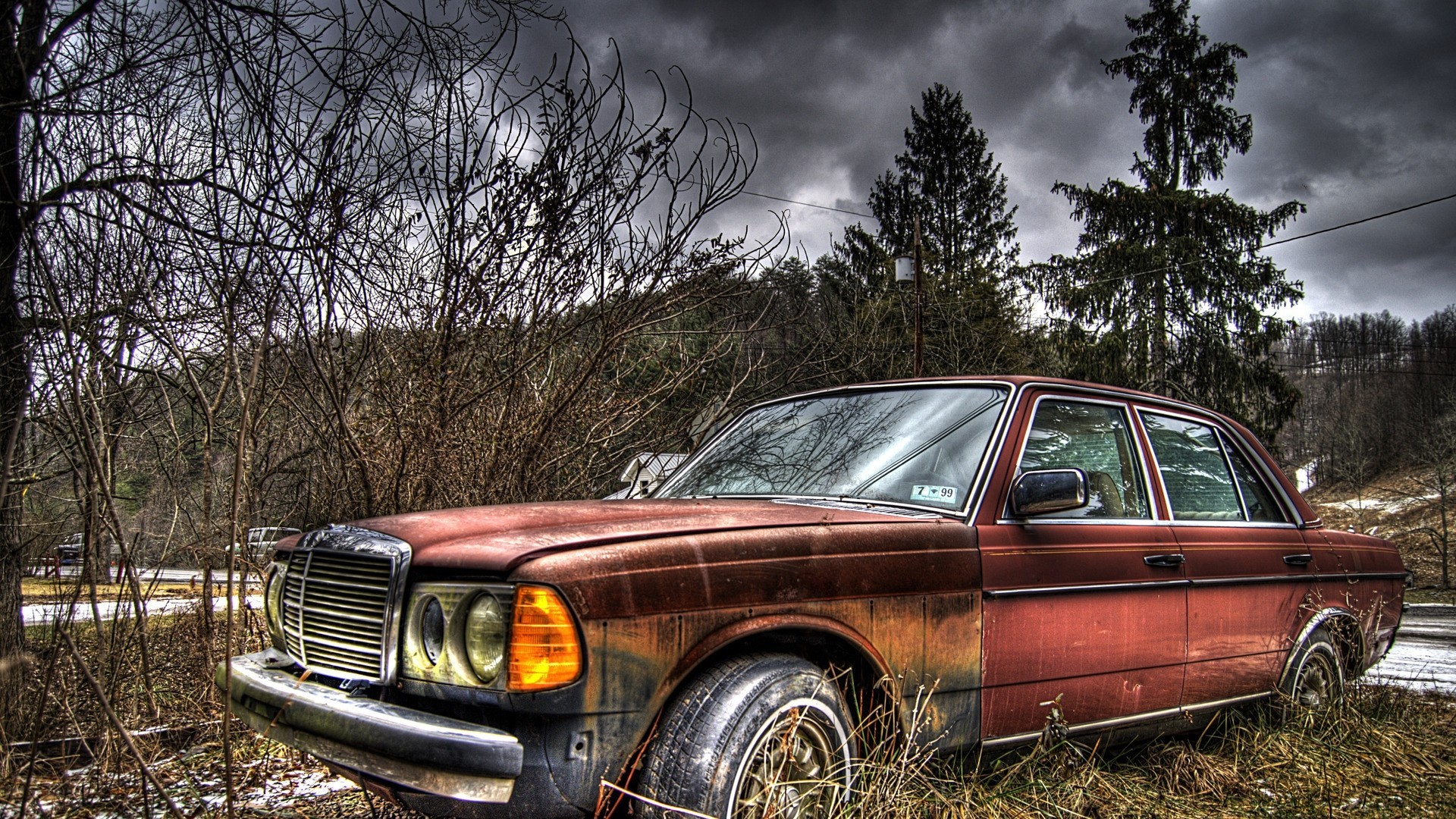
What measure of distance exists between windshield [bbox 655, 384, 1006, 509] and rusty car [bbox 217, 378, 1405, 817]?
0.01 metres

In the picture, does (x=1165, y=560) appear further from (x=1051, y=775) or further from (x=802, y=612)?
(x=802, y=612)

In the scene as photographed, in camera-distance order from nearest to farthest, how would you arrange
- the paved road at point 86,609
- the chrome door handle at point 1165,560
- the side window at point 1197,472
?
1. the chrome door handle at point 1165,560
2. the side window at point 1197,472
3. the paved road at point 86,609

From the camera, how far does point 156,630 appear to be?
5.96 meters

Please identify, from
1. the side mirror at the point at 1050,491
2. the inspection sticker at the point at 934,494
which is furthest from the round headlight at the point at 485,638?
the side mirror at the point at 1050,491

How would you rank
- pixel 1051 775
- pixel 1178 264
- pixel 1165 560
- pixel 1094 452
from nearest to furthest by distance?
pixel 1051 775
pixel 1165 560
pixel 1094 452
pixel 1178 264

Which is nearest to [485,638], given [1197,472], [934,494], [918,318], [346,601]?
[346,601]

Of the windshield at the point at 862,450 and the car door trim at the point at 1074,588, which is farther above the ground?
the windshield at the point at 862,450

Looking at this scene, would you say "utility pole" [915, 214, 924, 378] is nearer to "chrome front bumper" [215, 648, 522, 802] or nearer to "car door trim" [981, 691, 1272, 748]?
"car door trim" [981, 691, 1272, 748]

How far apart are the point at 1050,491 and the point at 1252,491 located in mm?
2027

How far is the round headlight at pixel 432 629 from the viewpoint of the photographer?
2223 mm

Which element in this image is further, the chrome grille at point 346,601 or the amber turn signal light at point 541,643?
the chrome grille at point 346,601

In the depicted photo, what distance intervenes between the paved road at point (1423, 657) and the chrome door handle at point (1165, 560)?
2.51 metres

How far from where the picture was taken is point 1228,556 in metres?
3.78

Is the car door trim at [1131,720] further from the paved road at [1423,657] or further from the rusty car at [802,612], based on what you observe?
the paved road at [1423,657]
